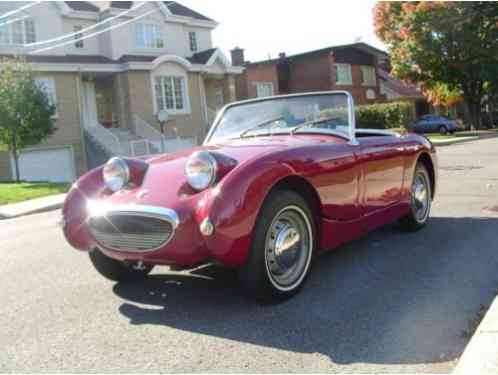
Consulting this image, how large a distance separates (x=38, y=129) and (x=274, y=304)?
15.6 metres

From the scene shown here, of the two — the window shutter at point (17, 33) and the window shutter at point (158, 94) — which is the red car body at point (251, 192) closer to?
the window shutter at point (158, 94)

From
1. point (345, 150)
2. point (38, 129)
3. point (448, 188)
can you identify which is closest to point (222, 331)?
point (345, 150)

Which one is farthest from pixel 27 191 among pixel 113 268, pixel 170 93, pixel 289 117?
pixel 170 93

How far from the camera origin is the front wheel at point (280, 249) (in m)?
3.43

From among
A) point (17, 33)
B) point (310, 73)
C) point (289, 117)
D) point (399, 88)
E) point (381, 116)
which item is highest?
point (17, 33)

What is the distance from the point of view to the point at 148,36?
26688mm

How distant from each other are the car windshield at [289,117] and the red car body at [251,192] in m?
0.20

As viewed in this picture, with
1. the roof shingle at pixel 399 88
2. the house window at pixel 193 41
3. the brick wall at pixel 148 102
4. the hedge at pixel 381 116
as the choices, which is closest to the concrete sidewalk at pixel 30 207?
the brick wall at pixel 148 102

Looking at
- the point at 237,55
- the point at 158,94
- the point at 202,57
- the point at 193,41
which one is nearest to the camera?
the point at 158,94

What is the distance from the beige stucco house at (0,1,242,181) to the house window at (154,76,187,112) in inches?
1.9

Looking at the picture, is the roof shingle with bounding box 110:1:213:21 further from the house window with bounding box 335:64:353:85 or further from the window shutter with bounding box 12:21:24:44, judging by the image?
the house window with bounding box 335:64:353:85

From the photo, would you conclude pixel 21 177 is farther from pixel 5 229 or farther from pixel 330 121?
pixel 330 121

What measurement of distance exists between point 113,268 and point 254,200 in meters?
1.50

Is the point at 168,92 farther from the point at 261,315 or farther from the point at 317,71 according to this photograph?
the point at 261,315
